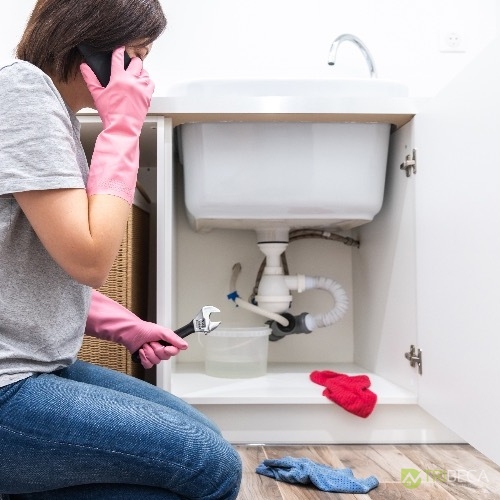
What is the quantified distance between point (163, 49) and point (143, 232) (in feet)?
2.09

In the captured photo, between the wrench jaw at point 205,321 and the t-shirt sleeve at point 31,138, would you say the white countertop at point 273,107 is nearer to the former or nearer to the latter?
the wrench jaw at point 205,321

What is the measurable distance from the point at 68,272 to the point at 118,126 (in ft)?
0.66

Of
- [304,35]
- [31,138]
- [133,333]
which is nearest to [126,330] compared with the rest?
[133,333]

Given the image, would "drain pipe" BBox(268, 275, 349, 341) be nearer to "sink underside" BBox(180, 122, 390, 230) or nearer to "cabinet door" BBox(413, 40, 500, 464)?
"sink underside" BBox(180, 122, 390, 230)

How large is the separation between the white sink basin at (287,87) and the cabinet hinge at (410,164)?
0.14 meters

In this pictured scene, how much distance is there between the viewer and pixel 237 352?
152 centimetres

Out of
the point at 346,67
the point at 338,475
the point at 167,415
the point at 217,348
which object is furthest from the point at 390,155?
the point at 167,415

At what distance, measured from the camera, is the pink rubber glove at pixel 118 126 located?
2.32 ft

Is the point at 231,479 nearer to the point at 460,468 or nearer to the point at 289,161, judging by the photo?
the point at 460,468

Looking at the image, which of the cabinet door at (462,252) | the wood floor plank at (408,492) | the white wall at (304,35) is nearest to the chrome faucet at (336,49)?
the white wall at (304,35)

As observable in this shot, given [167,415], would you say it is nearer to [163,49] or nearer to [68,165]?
[68,165]

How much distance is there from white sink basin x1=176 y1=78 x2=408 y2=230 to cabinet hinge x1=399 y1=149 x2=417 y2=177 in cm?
8

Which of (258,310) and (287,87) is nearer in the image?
(287,87)

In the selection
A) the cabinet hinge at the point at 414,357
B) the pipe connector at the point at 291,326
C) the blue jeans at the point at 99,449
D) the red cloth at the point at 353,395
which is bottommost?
the red cloth at the point at 353,395
